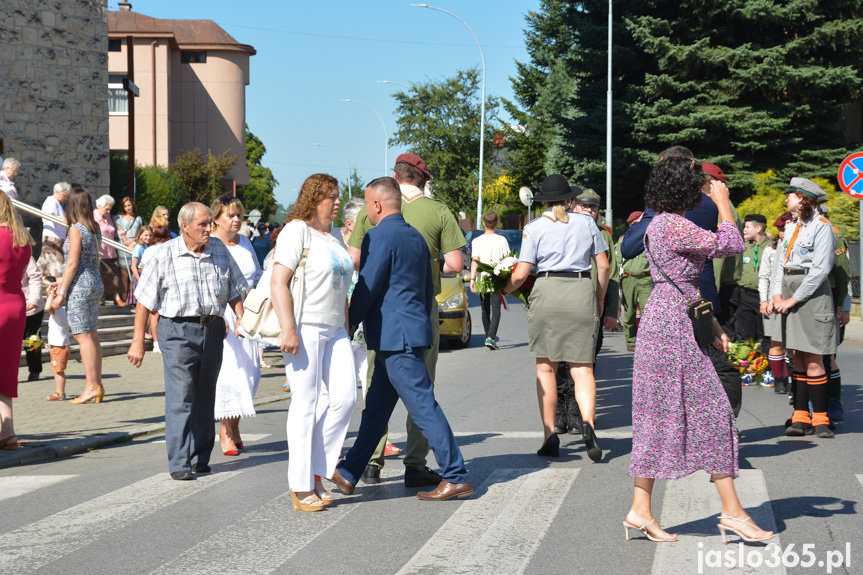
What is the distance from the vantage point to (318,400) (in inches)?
240

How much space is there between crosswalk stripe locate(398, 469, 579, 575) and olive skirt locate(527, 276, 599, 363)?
3.13 feet

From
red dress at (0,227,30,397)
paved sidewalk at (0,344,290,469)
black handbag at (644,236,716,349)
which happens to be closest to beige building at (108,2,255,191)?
paved sidewalk at (0,344,290,469)

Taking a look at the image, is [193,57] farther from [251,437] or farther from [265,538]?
[265,538]

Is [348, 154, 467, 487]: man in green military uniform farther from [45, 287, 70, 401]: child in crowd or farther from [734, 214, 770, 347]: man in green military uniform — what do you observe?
[734, 214, 770, 347]: man in green military uniform

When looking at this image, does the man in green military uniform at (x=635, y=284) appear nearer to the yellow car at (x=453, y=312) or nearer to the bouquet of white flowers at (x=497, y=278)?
the bouquet of white flowers at (x=497, y=278)

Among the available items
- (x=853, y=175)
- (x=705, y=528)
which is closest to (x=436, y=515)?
(x=705, y=528)

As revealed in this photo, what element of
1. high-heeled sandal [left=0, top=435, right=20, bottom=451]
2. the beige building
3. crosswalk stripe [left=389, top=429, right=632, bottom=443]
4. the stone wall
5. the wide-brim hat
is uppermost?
the beige building

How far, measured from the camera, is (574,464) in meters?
7.21

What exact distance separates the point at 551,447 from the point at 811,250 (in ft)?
9.04

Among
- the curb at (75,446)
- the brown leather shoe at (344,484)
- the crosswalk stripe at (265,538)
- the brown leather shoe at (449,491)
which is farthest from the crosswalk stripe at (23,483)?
the brown leather shoe at (449,491)

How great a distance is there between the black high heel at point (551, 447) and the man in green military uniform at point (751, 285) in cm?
515

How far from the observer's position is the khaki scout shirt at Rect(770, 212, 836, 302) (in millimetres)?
8094

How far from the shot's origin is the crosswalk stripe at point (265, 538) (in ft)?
15.8

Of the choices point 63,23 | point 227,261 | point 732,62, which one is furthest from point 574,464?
point 732,62
